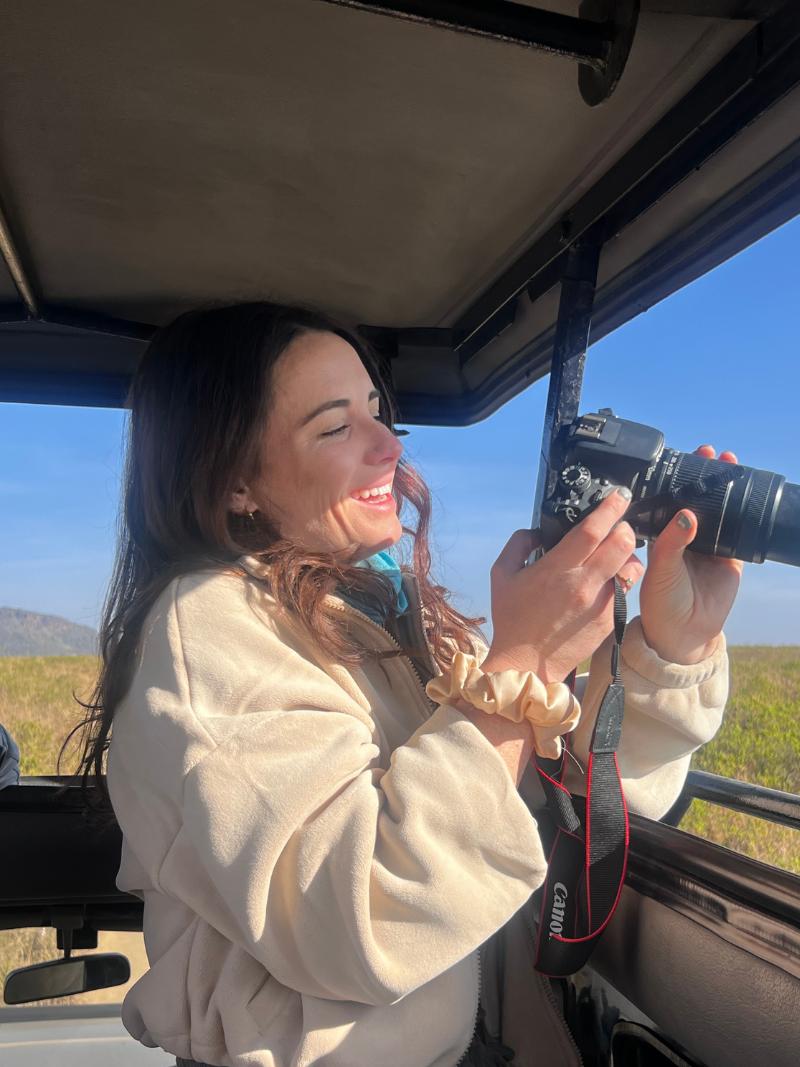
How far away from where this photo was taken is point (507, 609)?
107 cm

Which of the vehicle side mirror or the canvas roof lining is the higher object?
the canvas roof lining

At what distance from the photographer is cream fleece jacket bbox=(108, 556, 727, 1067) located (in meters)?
0.89

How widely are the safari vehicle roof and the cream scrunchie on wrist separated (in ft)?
2.07

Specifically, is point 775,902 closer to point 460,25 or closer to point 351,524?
point 351,524

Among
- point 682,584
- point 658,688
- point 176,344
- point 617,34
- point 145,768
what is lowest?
point 145,768

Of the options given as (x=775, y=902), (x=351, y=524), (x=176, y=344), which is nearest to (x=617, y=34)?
(x=351, y=524)

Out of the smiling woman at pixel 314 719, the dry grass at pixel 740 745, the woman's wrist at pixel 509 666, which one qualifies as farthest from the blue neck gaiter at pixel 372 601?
the dry grass at pixel 740 745

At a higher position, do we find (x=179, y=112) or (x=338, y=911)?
(x=179, y=112)

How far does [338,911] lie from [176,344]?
87 cm

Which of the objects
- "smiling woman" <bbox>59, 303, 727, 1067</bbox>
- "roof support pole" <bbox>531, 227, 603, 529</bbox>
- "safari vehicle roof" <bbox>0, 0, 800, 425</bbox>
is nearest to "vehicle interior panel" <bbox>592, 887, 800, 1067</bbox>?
"smiling woman" <bbox>59, 303, 727, 1067</bbox>

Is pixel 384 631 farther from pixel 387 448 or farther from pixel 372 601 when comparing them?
pixel 387 448

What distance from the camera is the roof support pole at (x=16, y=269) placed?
1.38 m

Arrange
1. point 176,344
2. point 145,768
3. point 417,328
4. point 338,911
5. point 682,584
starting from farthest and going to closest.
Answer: point 417,328
point 176,344
point 682,584
point 145,768
point 338,911

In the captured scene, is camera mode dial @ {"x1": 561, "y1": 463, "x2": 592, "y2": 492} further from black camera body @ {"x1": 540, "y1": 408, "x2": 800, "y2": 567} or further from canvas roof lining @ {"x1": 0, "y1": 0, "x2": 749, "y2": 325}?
canvas roof lining @ {"x1": 0, "y1": 0, "x2": 749, "y2": 325}
